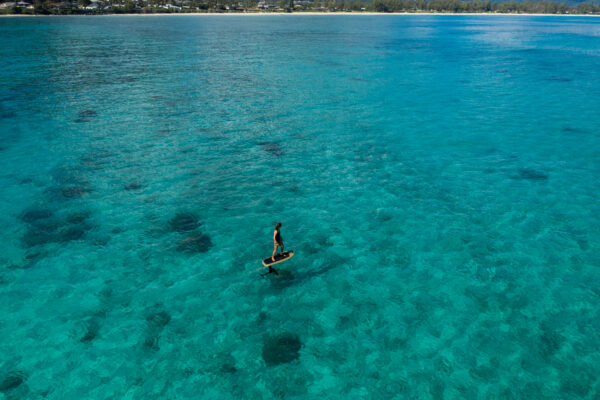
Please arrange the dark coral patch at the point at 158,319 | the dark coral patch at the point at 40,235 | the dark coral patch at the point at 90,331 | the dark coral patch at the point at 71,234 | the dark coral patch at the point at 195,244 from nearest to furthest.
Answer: the dark coral patch at the point at 90,331, the dark coral patch at the point at 158,319, the dark coral patch at the point at 195,244, the dark coral patch at the point at 40,235, the dark coral patch at the point at 71,234

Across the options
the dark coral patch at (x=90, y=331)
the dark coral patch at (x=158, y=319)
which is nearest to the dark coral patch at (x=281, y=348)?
the dark coral patch at (x=158, y=319)

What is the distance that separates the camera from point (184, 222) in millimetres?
27391

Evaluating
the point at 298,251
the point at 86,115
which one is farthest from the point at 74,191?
the point at 86,115

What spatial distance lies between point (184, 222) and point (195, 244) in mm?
3051

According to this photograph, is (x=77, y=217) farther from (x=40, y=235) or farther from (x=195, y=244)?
(x=195, y=244)

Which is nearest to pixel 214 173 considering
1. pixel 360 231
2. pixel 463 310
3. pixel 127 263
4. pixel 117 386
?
pixel 127 263

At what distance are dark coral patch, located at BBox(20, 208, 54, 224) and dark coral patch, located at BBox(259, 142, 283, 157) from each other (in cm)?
2098

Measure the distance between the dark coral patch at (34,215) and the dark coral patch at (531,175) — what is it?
41.8 metres

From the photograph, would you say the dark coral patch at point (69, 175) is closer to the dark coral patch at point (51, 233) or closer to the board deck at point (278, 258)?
the dark coral patch at point (51, 233)

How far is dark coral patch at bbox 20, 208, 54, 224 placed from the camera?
2739cm

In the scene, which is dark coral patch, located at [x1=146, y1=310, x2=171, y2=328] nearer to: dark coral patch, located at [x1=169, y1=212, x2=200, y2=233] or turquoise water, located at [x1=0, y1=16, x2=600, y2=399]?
turquoise water, located at [x1=0, y1=16, x2=600, y2=399]

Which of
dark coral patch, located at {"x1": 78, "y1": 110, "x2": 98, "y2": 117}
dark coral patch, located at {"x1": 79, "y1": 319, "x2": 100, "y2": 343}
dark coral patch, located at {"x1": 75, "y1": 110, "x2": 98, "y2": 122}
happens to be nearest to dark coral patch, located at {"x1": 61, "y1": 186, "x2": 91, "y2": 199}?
dark coral patch, located at {"x1": 79, "y1": 319, "x2": 100, "y2": 343}

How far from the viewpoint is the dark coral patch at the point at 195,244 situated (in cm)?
2459

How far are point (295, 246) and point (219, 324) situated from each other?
7.78 metres
